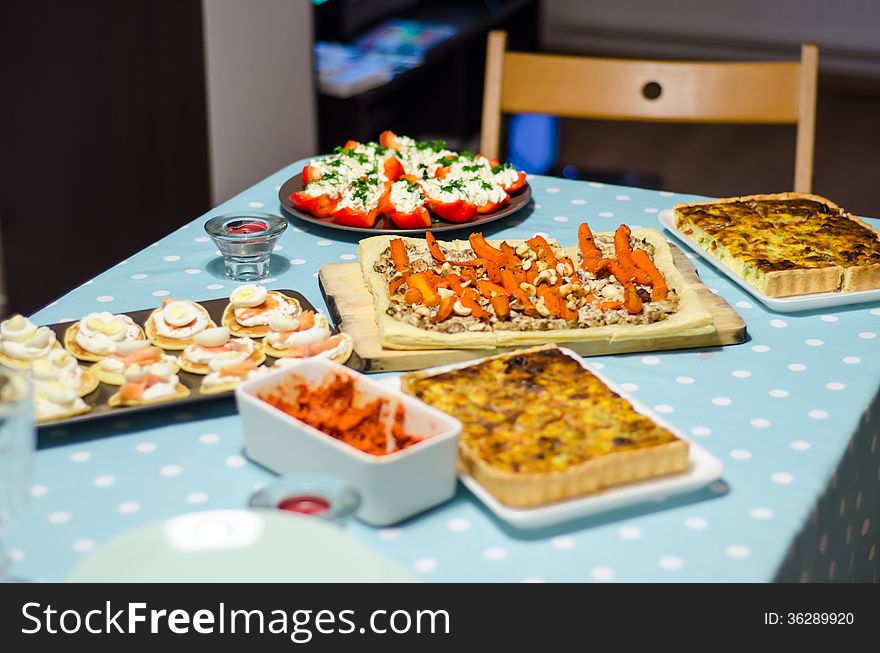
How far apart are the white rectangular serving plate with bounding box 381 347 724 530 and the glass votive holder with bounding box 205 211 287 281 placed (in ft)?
2.14

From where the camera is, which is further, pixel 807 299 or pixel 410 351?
pixel 807 299

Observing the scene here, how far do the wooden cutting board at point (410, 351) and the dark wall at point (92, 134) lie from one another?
174 centimetres

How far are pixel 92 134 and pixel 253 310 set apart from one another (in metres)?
1.89

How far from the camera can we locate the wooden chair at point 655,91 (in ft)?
7.26

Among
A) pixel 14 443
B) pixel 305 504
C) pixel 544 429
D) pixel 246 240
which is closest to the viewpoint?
pixel 14 443

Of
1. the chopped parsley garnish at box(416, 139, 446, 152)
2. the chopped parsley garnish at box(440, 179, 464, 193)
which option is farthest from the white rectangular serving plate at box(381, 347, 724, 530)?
the chopped parsley garnish at box(416, 139, 446, 152)

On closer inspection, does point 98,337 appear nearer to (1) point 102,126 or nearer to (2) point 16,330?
(2) point 16,330

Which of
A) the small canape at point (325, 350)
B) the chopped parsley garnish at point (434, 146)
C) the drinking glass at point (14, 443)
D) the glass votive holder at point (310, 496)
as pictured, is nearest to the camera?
the drinking glass at point (14, 443)

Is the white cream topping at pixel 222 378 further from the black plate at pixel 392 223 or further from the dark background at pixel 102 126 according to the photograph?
the dark background at pixel 102 126

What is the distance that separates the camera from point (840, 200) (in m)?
4.75

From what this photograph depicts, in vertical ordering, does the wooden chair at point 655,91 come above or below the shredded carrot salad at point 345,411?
above

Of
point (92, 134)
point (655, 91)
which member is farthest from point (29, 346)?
point (92, 134)

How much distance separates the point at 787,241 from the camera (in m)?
1.67

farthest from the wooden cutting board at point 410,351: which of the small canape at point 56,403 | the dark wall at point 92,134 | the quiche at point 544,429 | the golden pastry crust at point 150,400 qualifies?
the dark wall at point 92,134
